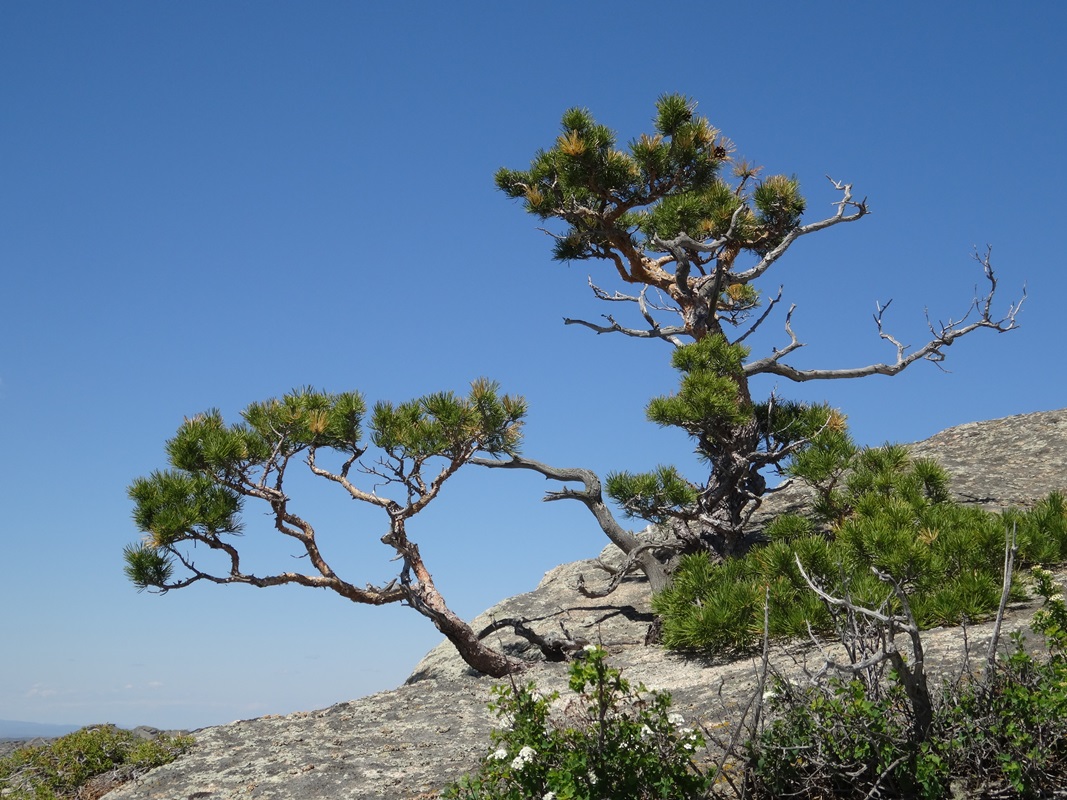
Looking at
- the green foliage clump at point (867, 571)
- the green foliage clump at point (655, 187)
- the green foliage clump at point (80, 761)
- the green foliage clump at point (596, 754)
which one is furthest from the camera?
the green foliage clump at point (655, 187)

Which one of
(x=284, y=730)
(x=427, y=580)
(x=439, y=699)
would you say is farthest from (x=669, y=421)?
(x=284, y=730)

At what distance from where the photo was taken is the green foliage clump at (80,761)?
22.3 ft

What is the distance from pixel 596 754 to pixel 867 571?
17.3ft

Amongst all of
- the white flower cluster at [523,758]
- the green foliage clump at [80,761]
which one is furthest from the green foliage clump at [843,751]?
the green foliage clump at [80,761]

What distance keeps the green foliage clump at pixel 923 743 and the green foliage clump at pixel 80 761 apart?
15.9ft

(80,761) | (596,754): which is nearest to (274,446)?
(80,761)

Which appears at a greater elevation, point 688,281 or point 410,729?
point 688,281

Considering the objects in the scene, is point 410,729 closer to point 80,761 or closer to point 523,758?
point 80,761

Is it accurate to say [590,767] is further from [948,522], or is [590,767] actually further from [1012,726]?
[948,522]

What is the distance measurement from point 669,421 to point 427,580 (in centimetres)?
358

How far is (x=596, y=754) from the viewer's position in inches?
158

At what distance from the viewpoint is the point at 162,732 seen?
8.02m

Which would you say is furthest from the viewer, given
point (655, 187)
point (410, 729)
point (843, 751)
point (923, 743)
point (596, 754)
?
point (655, 187)

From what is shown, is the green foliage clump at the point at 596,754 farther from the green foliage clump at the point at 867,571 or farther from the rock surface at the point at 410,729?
the green foliage clump at the point at 867,571
